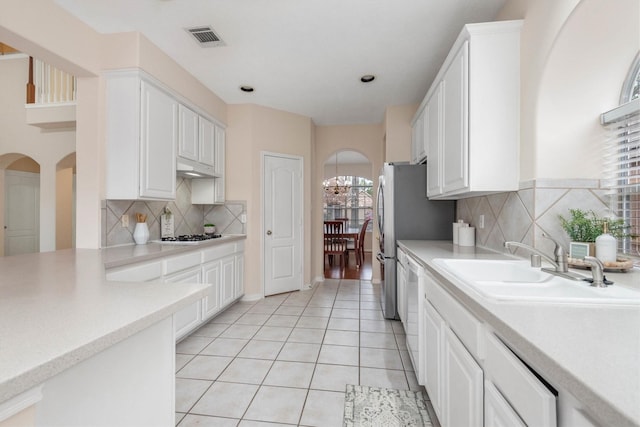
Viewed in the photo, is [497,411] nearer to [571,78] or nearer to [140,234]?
[571,78]

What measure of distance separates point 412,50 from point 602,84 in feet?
5.28

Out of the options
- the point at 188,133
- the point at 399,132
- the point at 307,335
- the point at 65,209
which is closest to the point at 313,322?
the point at 307,335

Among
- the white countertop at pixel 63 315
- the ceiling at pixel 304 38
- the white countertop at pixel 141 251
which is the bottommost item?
the white countertop at pixel 141 251

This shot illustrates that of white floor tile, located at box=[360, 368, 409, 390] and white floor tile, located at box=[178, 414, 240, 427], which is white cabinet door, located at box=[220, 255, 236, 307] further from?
white floor tile, located at box=[360, 368, 409, 390]

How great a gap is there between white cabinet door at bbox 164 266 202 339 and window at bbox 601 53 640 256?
112 inches

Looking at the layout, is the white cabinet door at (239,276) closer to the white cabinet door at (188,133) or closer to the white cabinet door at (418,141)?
the white cabinet door at (188,133)

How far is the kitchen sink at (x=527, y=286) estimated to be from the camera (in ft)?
3.13

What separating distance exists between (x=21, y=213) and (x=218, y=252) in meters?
4.40

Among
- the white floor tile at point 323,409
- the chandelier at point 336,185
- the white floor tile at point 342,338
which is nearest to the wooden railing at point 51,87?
the white floor tile at point 342,338

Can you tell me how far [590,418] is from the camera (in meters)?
0.55

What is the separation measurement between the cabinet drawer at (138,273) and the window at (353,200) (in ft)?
24.4

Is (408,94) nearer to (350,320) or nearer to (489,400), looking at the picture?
(350,320)

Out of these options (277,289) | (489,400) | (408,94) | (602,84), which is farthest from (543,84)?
(277,289)

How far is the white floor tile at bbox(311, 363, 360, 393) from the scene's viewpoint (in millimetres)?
2047
